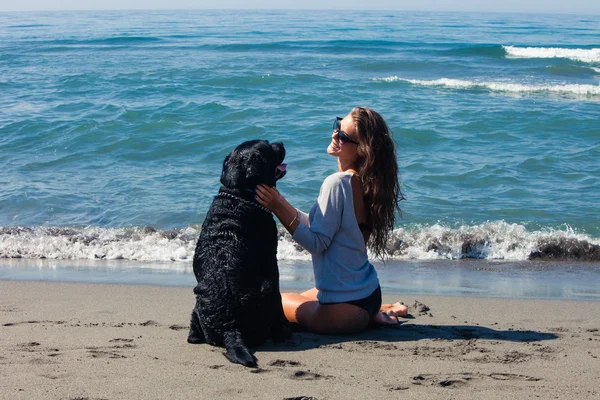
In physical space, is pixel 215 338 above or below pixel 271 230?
below

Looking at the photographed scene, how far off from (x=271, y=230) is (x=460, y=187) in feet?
20.3

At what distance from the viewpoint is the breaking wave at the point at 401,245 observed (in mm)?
7477

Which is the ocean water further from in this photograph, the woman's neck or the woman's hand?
the woman's hand

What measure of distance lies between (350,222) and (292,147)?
26.4ft

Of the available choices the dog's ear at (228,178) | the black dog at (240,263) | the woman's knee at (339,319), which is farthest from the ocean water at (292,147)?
the dog's ear at (228,178)

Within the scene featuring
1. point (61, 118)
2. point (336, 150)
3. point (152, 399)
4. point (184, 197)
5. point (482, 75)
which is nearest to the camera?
point (152, 399)

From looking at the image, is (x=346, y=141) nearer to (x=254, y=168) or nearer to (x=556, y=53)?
(x=254, y=168)

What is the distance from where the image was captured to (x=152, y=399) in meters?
3.24

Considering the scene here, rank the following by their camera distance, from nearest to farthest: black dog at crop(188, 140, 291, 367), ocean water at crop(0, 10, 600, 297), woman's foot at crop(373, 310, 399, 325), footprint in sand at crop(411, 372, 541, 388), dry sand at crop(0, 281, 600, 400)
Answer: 1. dry sand at crop(0, 281, 600, 400)
2. footprint in sand at crop(411, 372, 541, 388)
3. black dog at crop(188, 140, 291, 367)
4. woman's foot at crop(373, 310, 399, 325)
5. ocean water at crop(0, 10, 600, 297)

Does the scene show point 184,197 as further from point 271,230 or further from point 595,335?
point 595,335

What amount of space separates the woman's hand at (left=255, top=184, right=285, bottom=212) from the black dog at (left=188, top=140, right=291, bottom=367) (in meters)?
0.04

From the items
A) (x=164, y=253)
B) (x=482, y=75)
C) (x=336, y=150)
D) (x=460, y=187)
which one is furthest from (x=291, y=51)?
(x=336, y=150)

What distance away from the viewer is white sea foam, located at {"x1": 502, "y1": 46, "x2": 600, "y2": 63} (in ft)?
83.9

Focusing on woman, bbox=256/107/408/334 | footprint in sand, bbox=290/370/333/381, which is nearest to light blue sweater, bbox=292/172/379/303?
woman, bbox=256/107/408/334
